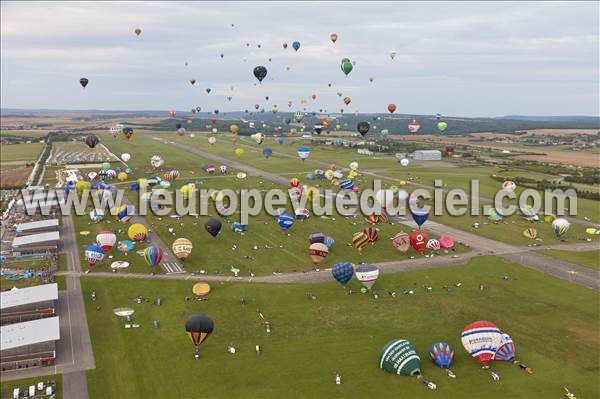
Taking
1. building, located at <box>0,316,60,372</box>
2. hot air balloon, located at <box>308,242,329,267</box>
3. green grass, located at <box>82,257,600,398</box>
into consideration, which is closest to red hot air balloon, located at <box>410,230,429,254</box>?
green grass, located at <box>82,257,600,398</box>

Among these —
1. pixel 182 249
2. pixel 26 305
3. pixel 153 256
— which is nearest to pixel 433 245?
pixel 182 249

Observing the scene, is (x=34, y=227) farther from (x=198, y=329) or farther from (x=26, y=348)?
(x=198, y=329)

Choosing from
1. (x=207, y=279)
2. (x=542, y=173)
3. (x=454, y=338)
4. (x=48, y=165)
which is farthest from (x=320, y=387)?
(x=48, y=165)

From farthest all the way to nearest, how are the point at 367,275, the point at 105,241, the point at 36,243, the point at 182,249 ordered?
1. the point at 36,243
2. the point at 105,241
3. the point at 182,249
4. the point at 367,275

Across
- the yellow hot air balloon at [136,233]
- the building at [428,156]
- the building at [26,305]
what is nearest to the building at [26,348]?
the building at [26,305]

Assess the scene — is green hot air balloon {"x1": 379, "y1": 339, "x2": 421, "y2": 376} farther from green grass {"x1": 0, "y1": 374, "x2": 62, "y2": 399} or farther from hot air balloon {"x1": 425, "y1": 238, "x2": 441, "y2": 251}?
hot air balloon {"x1": 425, "y1": 238, "x2": 441, "y2": 251}

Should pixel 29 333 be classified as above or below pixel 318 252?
below
